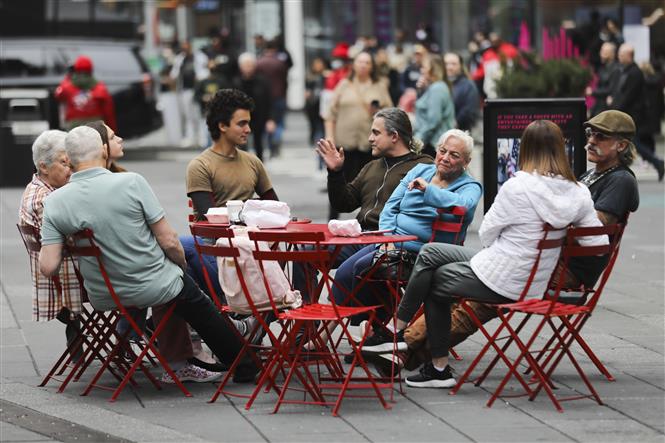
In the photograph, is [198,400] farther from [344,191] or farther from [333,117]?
[333,117]

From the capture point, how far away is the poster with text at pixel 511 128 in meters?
10.8

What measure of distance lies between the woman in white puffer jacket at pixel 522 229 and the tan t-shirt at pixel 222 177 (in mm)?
1559

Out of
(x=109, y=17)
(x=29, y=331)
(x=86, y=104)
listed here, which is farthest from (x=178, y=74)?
(x=29, y=331)

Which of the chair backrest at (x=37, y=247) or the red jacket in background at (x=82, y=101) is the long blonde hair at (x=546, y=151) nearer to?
the chair backrest at (x=37, y=247)

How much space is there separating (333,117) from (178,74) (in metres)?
11.2

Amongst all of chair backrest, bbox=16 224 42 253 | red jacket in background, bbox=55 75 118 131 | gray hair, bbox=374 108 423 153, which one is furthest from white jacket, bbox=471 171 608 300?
red jacket in background, bbox=55 75 118 131

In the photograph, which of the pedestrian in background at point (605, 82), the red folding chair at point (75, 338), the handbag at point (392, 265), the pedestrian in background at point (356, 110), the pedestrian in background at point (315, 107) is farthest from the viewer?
the pedestrian in background at point (315, 107)

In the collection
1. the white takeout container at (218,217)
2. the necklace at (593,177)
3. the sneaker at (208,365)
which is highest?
the necklace at (593,177)

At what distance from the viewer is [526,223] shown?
714 centimetres

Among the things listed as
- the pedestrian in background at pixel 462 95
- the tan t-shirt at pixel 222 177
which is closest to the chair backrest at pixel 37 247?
the tan t-shirt at pixel 222 177

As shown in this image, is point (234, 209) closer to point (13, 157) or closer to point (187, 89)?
point (13, 157)

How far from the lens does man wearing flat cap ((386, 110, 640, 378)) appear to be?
7.59 m

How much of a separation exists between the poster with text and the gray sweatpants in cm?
338

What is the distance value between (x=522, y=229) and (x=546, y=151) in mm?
396
